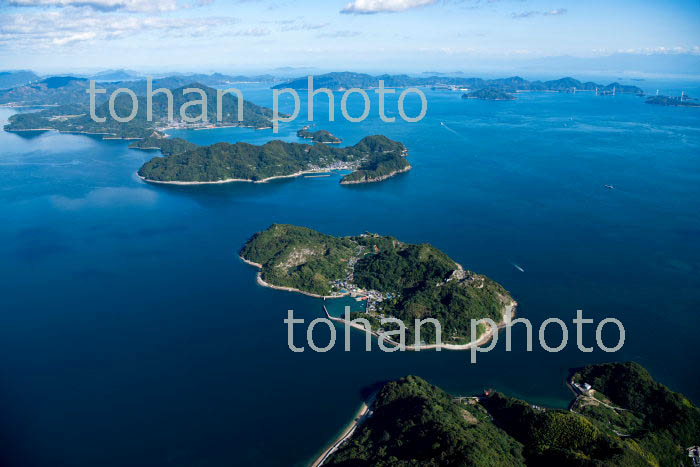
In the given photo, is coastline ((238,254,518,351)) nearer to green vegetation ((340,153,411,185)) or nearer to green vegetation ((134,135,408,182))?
green vegetation ((340,153,411,185))

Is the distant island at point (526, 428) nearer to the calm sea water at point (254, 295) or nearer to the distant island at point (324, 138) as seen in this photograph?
the calm sea water at point (254, 295)

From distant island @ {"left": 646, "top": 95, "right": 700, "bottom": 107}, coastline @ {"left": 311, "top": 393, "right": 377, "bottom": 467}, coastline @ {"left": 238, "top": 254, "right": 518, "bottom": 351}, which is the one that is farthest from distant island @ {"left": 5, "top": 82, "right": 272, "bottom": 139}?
distant island @ {"left": 646, "top": 95, "right": 700, "bottom": 107}

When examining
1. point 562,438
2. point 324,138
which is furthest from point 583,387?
point 324,138

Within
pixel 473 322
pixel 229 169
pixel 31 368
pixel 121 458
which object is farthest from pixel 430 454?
pixel 229 169

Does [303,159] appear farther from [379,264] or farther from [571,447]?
[571,447]

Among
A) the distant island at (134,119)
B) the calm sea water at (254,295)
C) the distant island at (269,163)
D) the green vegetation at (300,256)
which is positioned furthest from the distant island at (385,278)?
the distant island at (134,119)

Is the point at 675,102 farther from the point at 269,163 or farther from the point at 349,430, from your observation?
the point at 349,430
